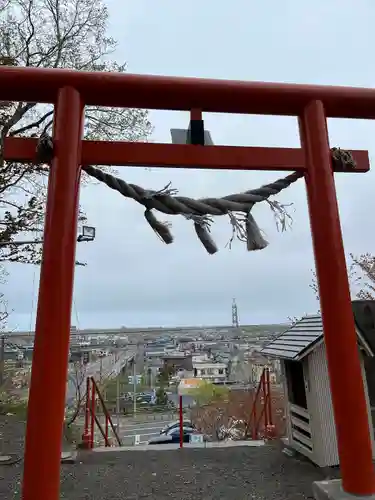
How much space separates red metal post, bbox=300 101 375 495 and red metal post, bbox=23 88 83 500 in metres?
1.14

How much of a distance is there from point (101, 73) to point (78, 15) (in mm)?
6331

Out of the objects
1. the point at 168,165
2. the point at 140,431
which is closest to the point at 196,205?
the point at 168,165

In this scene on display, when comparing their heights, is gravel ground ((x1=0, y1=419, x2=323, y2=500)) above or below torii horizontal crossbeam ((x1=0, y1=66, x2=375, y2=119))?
below

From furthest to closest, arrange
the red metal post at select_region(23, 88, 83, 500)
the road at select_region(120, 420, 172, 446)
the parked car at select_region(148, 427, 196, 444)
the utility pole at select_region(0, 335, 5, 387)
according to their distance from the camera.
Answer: the parked car at select_region(148, 427, 196, 444), the road at select_region(120, 420, 172, 446), the utility pole at select_region(0, 335, 5, 387), the red metal post at select_region(23, 88, 83, 500)

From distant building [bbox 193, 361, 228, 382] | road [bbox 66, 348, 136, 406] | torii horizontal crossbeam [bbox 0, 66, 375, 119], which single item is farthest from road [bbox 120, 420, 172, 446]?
torii horizontal crossbeam [bbox 0, 66, 375, 119]

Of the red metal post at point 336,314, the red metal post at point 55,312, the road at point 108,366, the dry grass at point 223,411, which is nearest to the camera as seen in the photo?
the red metal post at point 55,312

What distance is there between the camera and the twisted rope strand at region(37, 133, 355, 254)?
5.65 feet

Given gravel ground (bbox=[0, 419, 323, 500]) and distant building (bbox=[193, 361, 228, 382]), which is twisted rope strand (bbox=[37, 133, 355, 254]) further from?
distant building (bbox=[193, 361, 228, 382])

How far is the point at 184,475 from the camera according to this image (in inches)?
185

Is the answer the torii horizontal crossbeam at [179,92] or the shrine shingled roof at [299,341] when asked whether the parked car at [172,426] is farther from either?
the torii horizontal crossbeam at [179,92]

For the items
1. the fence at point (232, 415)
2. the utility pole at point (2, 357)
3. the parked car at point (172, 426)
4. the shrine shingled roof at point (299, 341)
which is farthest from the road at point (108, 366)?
the shrine shingled roof at point (299, 341)

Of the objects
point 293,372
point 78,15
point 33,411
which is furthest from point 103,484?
point 78,15

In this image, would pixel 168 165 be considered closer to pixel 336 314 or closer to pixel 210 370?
pixel 336 314

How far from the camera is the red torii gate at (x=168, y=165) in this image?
4.71ft
